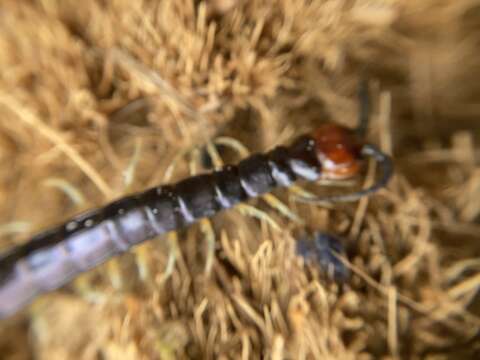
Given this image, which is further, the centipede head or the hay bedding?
the centipede head

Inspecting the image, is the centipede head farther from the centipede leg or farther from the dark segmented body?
the centipede leg

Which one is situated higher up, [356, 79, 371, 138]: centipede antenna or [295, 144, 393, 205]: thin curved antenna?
[356, 79, 371, 138]: centipede antenna

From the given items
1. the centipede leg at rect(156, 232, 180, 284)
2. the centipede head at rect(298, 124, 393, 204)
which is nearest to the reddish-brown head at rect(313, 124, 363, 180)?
the centipede head at rect(298, 124, 393, 204)

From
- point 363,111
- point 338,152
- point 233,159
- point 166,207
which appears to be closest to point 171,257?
point 166,207

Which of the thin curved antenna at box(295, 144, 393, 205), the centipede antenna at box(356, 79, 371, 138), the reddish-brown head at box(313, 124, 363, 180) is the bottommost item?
the thin curved antenna at box(295, 144, 393, 205)

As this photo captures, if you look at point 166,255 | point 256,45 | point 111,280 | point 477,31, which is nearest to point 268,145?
point 256,45

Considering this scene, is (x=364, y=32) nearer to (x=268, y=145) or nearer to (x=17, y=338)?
(x=268, y=145)
